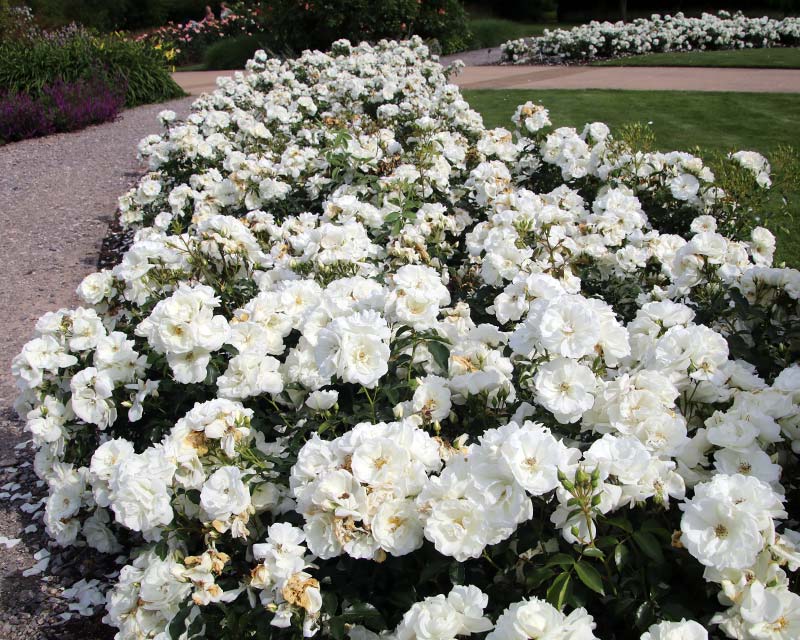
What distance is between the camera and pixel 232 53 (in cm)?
1906

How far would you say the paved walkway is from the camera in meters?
10.3

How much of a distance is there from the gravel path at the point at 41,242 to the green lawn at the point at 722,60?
345 inches

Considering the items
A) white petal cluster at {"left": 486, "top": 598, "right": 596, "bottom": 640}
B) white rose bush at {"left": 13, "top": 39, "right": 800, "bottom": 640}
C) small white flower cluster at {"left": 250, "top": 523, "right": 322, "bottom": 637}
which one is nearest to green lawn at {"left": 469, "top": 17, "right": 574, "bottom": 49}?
white rose bush at {"left": 13, "top": 39, "right": 800, "bottom": 640}

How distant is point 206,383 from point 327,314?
44 centimetres

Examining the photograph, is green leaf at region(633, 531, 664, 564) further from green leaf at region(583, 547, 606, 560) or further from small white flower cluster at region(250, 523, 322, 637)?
small white flower cluster at region(250, 523, 322, 637)

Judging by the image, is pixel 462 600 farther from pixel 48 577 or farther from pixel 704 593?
pixel 48 577

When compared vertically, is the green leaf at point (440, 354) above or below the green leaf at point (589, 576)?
above

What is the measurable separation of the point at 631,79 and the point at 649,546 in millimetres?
11728

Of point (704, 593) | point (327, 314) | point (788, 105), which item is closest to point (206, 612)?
point (327, 314)

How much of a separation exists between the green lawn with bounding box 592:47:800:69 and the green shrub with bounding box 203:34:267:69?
9577 mm

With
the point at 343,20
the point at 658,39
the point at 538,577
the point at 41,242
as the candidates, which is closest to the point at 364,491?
the point at 538,577

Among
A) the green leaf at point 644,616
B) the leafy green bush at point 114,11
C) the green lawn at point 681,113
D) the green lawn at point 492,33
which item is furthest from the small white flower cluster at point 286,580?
the leafy green bush at point 114,11

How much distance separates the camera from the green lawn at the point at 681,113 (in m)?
7.32

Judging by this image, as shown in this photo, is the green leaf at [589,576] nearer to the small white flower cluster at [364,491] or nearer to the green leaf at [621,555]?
the green leaf at [621,555]
